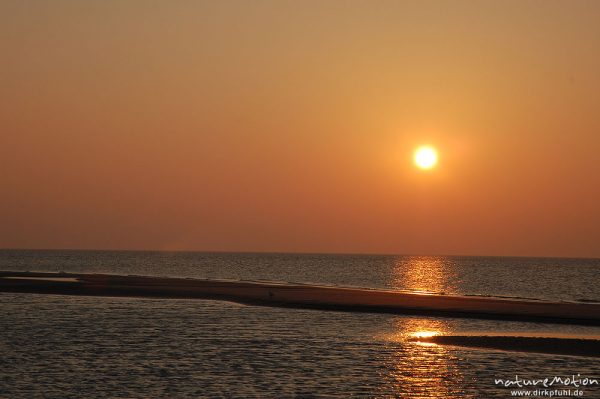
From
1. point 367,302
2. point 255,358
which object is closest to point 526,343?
point 255,358

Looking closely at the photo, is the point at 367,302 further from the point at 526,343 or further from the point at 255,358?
the point at 255,358

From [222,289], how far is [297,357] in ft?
177

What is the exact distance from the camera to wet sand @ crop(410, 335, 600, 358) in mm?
39531

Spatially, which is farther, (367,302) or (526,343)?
(367,302)

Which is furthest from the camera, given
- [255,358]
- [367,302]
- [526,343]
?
[367,302]

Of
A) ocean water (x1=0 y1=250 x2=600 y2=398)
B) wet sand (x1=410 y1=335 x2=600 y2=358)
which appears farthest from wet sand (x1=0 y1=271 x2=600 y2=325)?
wet sand (x1=410 y1=335 x2=600 y2=358)

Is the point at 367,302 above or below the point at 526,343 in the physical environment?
above

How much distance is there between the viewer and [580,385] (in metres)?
30.6

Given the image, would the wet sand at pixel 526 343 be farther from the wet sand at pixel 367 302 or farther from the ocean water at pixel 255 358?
the wet sand at pixel 367 302

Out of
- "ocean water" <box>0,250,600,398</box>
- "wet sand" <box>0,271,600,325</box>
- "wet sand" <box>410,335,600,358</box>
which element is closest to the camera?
"ocean water" <box>0,250,600,398</box>

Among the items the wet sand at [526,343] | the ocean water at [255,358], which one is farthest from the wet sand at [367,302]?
the wet sand at [526,343]

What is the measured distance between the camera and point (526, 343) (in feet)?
138

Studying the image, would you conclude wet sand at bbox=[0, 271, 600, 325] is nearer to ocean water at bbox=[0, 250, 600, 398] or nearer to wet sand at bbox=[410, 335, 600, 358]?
ocean water at bbox=[0, 250, 600, 398]

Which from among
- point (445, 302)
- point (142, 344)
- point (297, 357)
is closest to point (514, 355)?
point (297, 357)
